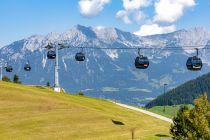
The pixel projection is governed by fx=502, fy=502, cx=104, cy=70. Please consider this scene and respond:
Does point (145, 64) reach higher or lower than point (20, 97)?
higher

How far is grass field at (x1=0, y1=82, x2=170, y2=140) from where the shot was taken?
77.2m

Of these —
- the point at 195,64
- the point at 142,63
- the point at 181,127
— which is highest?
the point at 142,63

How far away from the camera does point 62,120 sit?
8894 cm

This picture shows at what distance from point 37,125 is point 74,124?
8629 millimetres

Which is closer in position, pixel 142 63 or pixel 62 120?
pixel 142 63

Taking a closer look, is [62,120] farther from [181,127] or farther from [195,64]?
[195,64]

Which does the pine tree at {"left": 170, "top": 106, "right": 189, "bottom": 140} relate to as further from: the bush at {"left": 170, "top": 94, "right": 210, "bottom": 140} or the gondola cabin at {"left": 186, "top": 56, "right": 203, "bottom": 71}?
the gondola cabin at {"left": 186, "top": 56, "right": 203, "bottom": 71}

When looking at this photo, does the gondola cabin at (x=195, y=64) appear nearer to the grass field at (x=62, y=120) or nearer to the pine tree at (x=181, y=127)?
the pine tree at (x=181, y=127)

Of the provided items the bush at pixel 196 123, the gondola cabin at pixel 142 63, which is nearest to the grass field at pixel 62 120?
the bush at pixel 196 123

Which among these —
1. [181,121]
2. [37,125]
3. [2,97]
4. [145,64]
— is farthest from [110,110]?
[145,64]

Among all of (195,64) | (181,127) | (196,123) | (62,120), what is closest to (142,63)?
(195,64)

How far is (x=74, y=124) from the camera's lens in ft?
287

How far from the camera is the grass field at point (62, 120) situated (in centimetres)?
7719

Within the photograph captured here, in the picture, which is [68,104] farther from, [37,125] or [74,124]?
[37,125]
